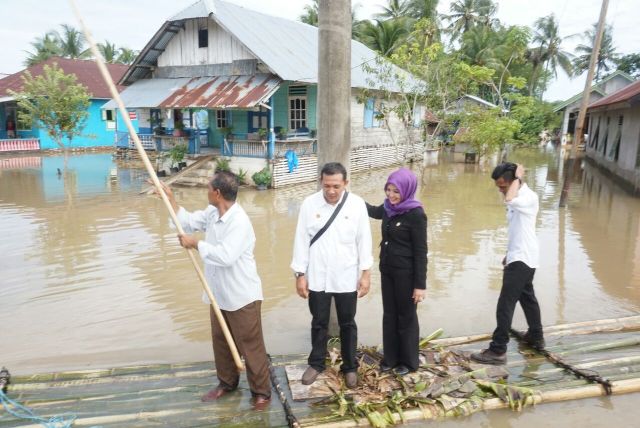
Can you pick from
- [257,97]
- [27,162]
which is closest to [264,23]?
[257,97]

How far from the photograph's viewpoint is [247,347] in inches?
123

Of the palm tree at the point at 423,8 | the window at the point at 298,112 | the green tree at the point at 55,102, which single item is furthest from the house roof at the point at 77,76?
the palm tree at the point at 423,8

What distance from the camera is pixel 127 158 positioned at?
2122 centimetres

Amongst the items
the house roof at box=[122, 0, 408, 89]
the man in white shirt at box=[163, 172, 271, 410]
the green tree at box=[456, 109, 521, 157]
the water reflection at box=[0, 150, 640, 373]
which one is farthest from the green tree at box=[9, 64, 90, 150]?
the man in white shirt at box=[163, 172, 271, 410]

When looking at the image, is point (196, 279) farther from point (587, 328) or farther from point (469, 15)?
point (469, 15)

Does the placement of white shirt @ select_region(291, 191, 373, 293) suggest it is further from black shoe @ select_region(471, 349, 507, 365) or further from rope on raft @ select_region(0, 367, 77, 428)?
rope on raft @ select_region(0, 367, 77, 428)

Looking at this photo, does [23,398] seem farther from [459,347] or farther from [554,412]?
[554,412]

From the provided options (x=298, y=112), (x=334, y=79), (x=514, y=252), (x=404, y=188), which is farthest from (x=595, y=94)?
(x=404, y=188)

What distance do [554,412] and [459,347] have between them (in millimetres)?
954

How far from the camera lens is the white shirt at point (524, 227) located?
12.1 feet

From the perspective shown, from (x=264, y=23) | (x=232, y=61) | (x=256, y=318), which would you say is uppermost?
(x=264, y=23)

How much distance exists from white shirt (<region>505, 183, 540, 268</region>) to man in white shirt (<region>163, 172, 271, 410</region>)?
2.05 metres

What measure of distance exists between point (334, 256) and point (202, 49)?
15.3m

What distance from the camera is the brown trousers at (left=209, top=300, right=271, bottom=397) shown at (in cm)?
312
